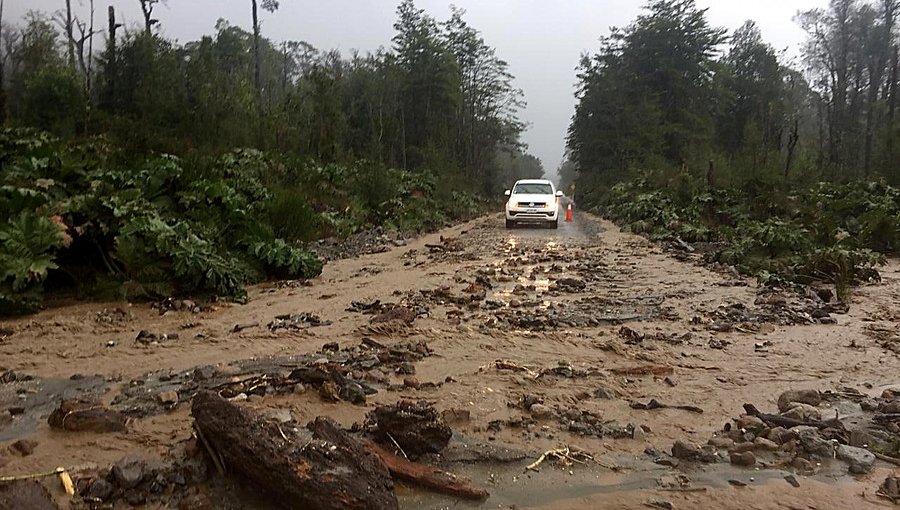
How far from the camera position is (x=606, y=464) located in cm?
319

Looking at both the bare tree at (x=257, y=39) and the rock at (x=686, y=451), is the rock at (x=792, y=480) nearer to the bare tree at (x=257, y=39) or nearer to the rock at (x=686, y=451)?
the rock at (x=686, y=451)

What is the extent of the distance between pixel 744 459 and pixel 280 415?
2.44m

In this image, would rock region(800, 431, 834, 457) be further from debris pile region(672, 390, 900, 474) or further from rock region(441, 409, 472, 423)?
rock region(441, 409, 472, 423)

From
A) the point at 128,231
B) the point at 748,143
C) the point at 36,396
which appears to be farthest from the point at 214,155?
the point at 748,143

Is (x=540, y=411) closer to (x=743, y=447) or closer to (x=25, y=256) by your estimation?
(x=743, y=447)

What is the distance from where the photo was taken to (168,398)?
3854mm

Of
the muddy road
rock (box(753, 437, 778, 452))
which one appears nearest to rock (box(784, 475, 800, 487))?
the muddy road

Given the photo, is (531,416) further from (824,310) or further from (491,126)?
(491,126)

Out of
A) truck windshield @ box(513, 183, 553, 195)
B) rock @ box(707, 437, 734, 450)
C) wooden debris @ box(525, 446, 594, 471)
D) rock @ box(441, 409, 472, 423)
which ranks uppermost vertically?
truck windshield @ box(513, 183, 553, 195)

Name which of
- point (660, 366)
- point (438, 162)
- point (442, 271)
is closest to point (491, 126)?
point (438, 162)

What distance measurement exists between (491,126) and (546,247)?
126 ft

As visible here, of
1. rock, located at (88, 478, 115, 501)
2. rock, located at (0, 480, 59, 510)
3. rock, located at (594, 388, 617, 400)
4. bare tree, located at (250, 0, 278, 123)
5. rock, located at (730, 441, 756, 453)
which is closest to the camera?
rock, located at (0, 480, 59, 510)

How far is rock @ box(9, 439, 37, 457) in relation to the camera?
3.13m

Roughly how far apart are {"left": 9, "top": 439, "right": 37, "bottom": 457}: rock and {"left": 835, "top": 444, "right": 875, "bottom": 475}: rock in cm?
402
